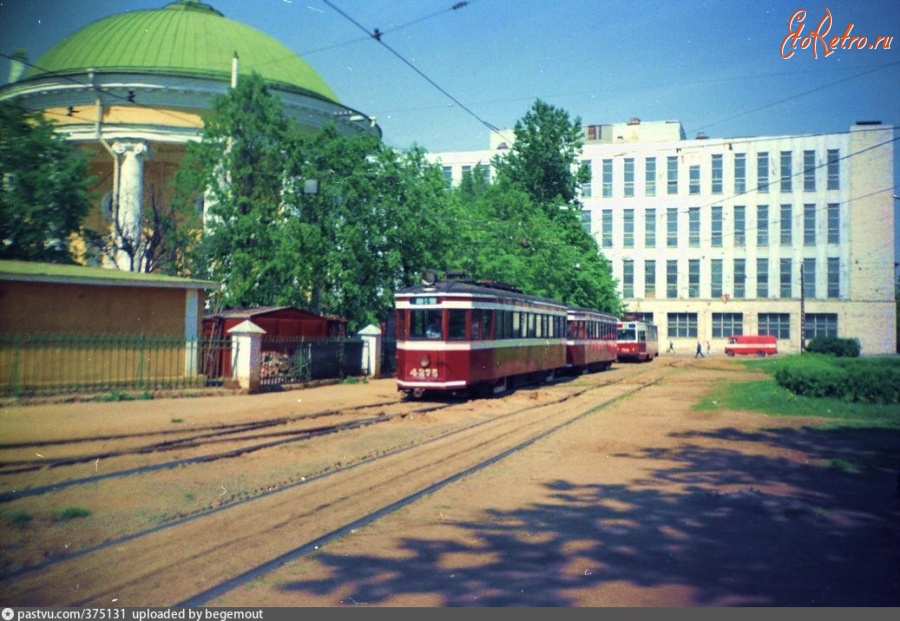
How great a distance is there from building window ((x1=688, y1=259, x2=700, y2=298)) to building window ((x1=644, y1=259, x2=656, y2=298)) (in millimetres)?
3120

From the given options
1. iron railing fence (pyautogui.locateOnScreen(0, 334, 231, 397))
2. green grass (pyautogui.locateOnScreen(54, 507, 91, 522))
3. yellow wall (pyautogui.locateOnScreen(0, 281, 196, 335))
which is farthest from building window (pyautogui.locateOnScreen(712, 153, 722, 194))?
green grass (pyautogui.locateOnScreen(54, 507, 91, 522))

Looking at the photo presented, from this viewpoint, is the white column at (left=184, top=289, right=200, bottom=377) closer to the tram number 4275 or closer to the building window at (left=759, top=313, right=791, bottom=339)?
the tram number 4275

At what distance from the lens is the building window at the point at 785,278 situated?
64312 millimetres

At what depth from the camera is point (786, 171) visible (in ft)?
202

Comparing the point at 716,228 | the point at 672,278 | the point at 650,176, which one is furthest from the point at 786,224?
the point at 650,176

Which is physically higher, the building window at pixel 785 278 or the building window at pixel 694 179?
the building window at pixel 694 179

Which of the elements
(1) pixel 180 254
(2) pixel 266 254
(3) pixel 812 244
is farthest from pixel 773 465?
(3) pixel 812 244

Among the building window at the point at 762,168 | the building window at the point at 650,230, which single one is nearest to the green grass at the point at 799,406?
the building window at the point at 762,168

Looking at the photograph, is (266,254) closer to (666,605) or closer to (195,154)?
(195,154)

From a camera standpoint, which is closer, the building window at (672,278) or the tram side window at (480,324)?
the tram side window at (480,324)

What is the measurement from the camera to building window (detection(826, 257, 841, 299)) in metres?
60.5

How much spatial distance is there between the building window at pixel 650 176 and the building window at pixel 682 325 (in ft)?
37.2

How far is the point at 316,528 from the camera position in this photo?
739 centimetres

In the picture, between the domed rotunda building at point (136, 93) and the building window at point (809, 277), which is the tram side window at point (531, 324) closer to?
the domed rotunda building at point (136, 93)
